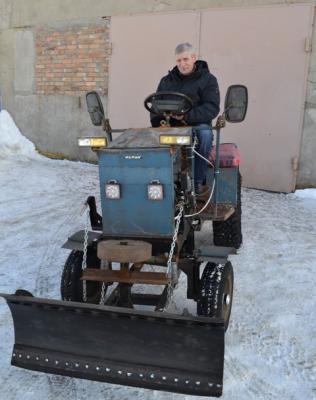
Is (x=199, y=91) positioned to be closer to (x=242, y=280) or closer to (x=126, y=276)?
(x=242, y=280)

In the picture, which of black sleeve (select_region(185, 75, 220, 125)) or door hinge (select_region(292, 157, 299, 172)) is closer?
black sleeve (select_region(185, 75, 220, 125))

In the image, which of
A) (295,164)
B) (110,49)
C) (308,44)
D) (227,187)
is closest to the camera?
(227,187)

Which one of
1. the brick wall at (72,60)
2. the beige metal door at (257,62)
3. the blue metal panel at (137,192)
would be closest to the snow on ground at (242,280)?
the beige metal door at (257,62)

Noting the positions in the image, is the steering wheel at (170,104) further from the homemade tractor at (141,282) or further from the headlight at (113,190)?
the headlight at (113,190)

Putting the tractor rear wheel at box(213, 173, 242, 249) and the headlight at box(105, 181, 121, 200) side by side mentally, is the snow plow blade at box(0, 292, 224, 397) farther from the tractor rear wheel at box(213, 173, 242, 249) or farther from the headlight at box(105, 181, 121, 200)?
the tractor rear wheel at box(213, 173, 242, 249)

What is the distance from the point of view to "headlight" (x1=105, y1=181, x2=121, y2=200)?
118 inches

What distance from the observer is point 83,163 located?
328 inches

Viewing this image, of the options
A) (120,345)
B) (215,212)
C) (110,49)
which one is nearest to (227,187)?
(215,212)

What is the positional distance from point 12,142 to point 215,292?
660 cm

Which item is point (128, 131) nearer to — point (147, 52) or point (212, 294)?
point (212, 294)

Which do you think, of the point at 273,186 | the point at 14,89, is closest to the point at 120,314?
the point at 273,186

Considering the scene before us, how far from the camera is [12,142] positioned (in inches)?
340

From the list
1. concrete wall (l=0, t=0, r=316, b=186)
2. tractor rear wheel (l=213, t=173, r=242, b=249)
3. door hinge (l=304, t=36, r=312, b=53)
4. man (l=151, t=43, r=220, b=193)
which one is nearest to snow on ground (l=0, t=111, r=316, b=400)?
tractor rear wheel (l=213, t=173, r=242, b=249)

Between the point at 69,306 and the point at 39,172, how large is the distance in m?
5.36
